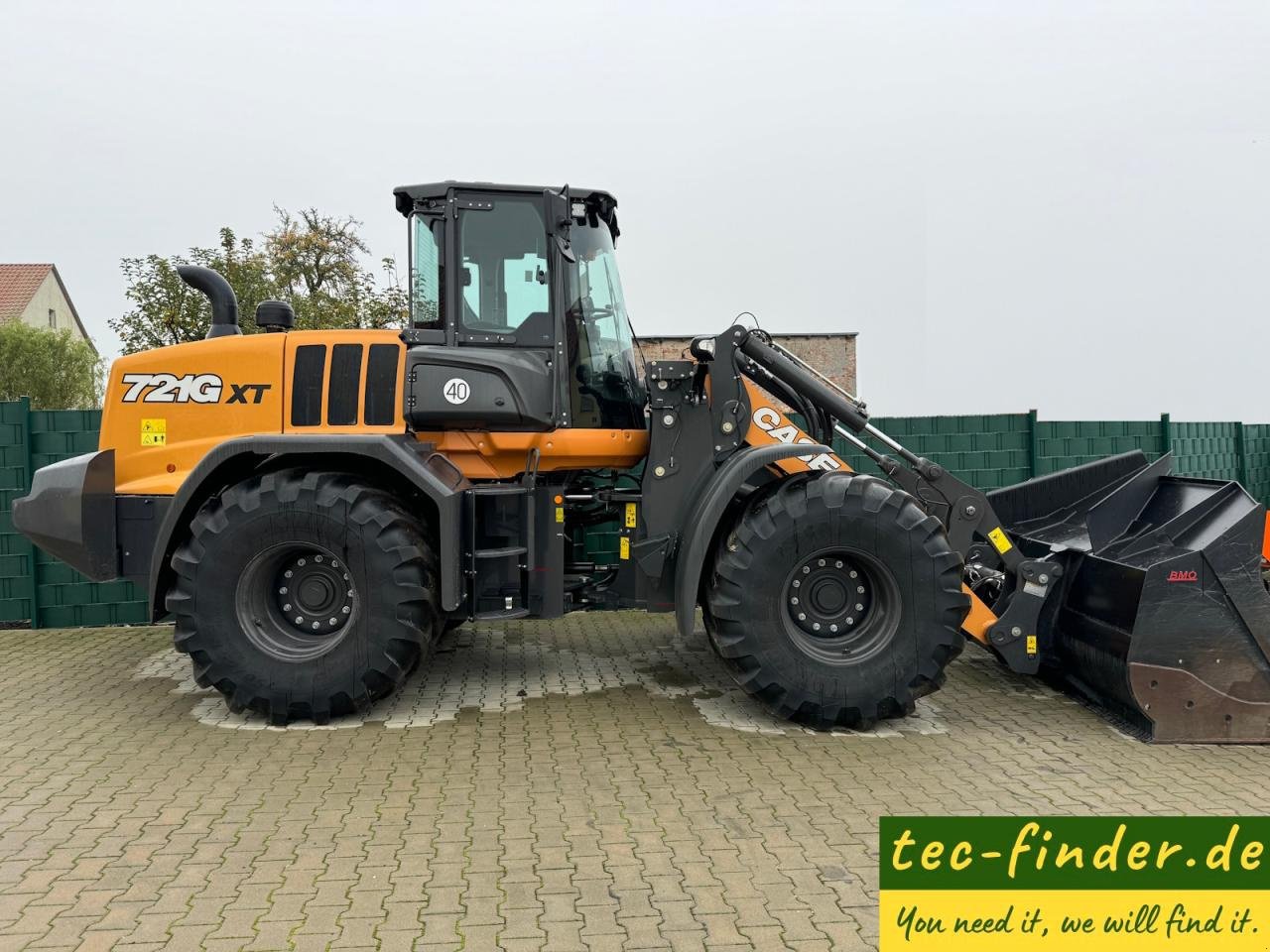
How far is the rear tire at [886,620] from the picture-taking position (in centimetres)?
487

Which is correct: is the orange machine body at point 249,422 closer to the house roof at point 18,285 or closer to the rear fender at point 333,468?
the rear fender at point 333,468

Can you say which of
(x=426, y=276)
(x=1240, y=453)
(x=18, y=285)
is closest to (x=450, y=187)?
(x=426, y=276)

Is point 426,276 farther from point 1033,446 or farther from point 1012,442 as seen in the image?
point 1033,446

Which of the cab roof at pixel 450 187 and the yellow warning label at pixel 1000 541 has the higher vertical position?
the cab roof at pixel 450 187

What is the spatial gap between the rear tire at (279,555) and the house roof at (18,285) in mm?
32971

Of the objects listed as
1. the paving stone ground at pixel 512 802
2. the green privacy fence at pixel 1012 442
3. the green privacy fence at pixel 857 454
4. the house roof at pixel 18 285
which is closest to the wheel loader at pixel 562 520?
the paving stone ground at pixel 512 802

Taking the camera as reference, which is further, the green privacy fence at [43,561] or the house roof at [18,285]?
the house roof at [18,285]

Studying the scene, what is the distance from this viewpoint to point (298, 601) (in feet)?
16.8

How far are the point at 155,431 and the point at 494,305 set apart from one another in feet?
7.09

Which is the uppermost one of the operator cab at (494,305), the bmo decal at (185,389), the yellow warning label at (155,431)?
the operator cab at (494,305)

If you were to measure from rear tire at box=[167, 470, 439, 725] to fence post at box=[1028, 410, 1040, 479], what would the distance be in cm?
604

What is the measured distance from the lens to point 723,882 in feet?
10.8

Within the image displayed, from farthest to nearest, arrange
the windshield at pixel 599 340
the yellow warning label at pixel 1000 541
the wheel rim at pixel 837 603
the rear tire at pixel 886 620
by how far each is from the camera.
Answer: the windshield at pixel 599 340
the yellow warning label at pixel 1000 541
the wheel rim at pixel 837 603
the rear tire at pixel 886 620

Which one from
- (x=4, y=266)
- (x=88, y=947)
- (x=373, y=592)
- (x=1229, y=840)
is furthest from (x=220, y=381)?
(x=4, y=266)
